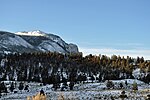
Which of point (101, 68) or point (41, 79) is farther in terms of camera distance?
point (101, 68)

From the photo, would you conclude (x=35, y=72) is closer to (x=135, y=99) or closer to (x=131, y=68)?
(x=131, y=68)

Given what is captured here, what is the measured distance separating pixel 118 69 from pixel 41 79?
119ft

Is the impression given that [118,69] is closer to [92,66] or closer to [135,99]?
[92,66]

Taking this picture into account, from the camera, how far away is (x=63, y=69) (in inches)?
6171

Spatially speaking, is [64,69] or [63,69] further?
[63,69]

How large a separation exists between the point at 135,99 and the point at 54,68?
10312 centimetres

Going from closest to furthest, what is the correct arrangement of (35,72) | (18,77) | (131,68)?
(18,77)
(35,72)
(131,68)

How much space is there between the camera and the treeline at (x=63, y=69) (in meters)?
135

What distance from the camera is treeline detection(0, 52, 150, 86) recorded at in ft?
443

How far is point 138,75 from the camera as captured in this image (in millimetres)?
148875

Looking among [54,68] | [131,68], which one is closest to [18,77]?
[54,68]

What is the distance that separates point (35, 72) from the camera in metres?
144

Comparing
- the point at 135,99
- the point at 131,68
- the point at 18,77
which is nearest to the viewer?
the point at 135,99

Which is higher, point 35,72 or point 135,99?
point 35,72
